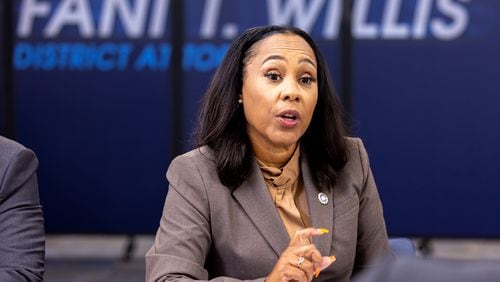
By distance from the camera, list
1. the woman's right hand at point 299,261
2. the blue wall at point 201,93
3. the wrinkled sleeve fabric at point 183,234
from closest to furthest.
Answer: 1. the woman's right hand at point 299,261
2. the wrinkled sleeve fabric at point 183,234
3. the blue wall at point 201,93

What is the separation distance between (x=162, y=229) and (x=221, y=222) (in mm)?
158

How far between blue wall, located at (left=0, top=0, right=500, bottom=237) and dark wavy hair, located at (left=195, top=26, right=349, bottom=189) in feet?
10.3

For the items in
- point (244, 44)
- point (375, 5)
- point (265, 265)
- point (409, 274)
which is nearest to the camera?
point (409, 274)

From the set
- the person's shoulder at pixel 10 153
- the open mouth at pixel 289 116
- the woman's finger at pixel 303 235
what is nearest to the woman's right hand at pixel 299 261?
the woman's finger at pixel 303 235

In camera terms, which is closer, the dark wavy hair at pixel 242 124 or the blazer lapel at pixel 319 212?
the blazer lapel at pixel 319 212

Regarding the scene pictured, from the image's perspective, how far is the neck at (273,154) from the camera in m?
2.69

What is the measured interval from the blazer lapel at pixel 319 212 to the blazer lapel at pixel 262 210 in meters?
0.09

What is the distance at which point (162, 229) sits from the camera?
2.53m

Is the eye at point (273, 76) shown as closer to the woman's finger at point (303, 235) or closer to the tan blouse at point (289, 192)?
the tan blouse at point (289, 192)

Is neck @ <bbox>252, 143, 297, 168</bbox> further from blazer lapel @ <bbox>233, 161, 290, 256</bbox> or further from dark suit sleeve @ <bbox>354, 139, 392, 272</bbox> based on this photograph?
dark suit sleeve @ <bbox>354, 139, 392, 272</bbox>

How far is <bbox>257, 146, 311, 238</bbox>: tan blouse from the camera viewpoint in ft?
8.59

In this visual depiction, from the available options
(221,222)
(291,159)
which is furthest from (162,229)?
(291,159)

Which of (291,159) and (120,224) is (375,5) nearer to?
(120,224)

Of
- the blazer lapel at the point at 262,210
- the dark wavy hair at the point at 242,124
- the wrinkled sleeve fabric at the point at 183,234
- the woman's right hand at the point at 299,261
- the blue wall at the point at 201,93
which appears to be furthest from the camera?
the blue wall at the point at 201,93
